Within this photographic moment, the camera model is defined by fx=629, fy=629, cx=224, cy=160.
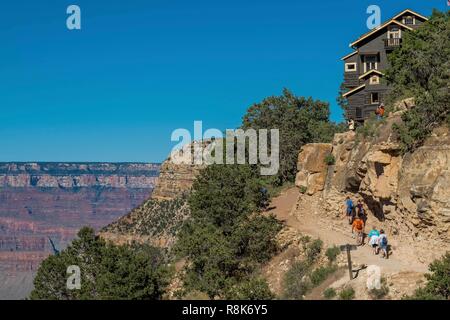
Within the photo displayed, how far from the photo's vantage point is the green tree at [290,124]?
61719mm

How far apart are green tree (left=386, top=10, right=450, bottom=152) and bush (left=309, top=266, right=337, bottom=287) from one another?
729cm

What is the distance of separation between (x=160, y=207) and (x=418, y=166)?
10100 cm

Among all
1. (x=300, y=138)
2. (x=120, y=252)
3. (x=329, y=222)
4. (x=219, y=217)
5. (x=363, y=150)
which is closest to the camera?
(x=120, y=252)

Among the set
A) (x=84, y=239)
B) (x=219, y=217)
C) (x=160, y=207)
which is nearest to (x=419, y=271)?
(x=219, y=217)

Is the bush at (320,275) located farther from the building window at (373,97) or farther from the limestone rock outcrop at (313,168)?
the building window at (373,97)

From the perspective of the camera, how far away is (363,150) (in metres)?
37.3

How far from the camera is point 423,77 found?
1471 inches

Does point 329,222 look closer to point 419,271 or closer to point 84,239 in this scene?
point 419,271

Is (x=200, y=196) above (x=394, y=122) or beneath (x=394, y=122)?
beneath

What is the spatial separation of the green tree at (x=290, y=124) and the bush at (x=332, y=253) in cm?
2588

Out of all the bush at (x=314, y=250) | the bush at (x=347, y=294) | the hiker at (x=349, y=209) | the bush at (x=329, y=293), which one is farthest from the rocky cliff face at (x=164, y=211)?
the bush at (x=347, y=294)

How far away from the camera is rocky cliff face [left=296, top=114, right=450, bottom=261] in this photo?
28.3 meters

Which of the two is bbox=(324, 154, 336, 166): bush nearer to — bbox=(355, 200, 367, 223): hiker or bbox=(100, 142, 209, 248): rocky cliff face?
bbox=(355, 200, 367, 223): hiker

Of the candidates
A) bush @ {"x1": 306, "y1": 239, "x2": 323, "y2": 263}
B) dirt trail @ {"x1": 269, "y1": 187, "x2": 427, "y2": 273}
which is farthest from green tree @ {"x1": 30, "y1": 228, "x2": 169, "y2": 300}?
dirt trail @ {"x1": 269, "y1": 187, "x2": 427, "y2": 273}
